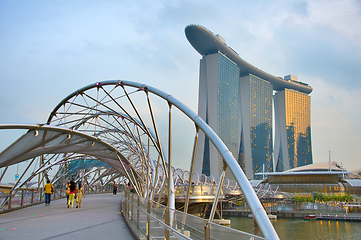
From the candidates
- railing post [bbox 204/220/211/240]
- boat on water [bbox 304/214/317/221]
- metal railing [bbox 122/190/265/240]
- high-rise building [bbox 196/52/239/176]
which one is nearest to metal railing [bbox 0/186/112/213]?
metal railing [bbox 122/190/265/240]

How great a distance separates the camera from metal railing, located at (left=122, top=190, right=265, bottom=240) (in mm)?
4871

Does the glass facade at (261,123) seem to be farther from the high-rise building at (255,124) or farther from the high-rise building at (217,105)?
the high-rise building at (217,105)

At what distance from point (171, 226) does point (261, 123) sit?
187 meters

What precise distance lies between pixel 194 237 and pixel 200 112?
155 meters

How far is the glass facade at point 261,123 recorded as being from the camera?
589 ft

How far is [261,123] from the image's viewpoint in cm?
18712

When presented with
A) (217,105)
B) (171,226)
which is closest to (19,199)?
(171,226)

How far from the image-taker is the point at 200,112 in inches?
6299

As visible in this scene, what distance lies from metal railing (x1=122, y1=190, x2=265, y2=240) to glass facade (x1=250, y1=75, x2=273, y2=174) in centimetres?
17074

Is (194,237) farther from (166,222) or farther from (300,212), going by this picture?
(300,212)

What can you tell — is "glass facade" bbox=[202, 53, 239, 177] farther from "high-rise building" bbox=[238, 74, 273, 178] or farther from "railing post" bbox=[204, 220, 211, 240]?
"railing post" bbox=[204, 220, 211, 240]

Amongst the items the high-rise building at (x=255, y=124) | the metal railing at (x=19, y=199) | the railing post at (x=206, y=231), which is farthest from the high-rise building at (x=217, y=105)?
the railing post at (x=206, y=231)

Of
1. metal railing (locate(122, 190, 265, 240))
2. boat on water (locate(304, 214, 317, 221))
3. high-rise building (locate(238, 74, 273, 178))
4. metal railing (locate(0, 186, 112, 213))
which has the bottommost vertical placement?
boat on water (locate(304, 214, 317, 221))

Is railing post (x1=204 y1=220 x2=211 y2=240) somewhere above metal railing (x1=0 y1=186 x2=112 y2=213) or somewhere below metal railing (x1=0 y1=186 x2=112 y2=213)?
above
